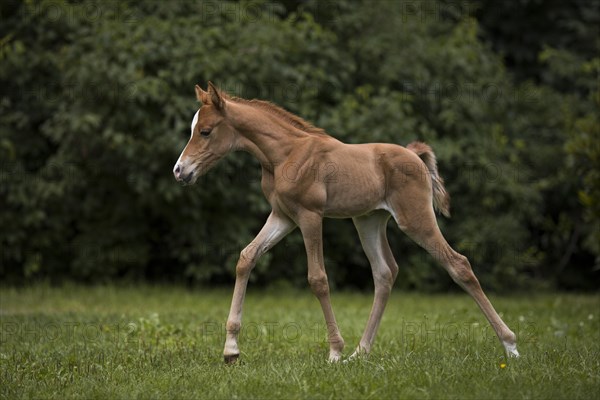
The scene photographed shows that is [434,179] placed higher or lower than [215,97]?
A: lower

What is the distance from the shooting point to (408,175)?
6770mm

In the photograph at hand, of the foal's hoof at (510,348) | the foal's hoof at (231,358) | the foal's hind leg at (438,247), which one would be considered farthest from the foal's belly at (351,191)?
the foal's hoof at (510,348)

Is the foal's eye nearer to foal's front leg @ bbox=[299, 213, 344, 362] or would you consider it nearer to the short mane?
the short mane

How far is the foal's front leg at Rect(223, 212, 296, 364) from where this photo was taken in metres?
6.45

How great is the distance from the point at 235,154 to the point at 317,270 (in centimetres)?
607

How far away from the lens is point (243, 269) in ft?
21.5

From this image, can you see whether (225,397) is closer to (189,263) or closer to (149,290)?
(149,290)

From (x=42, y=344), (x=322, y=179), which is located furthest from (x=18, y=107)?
(x=322, y=179)

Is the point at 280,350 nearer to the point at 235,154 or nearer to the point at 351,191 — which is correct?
the point at 351,191

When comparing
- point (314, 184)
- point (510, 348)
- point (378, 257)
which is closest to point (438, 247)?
point (378, 257)

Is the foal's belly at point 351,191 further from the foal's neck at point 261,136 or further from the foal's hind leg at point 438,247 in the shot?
the foal's neck at point 261,136

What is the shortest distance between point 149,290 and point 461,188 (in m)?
5.50

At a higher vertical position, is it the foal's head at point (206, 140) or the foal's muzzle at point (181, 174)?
the foal's head at point (206, 140)

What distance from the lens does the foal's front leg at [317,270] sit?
649 cm
